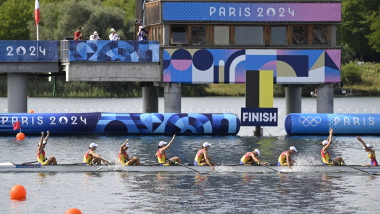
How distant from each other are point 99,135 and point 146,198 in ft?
97.3

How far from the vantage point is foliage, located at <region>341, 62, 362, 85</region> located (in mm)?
143375

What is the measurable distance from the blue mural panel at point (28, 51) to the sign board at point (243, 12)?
896 centimetres

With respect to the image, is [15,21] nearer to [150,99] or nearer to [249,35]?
[150,99]

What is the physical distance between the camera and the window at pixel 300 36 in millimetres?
68688

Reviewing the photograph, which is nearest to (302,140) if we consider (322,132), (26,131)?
(322,132)

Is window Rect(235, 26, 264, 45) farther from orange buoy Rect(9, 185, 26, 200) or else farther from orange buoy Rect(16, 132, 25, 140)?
orange buoy Rect(9, 185, 26, 200)

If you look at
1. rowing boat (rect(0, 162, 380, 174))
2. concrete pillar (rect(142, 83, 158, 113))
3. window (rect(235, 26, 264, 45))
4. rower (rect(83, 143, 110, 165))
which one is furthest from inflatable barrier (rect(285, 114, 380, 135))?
rower (rect(83, 143, 110, 165))

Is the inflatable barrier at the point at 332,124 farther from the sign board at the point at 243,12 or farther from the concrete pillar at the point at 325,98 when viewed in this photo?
the sign board at the point at 243,12

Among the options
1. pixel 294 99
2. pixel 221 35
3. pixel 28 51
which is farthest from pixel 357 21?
pixel 28 51

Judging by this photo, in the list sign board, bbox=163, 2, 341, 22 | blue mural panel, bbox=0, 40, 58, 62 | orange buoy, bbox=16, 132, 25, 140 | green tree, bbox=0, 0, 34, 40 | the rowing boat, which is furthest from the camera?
green tree, bbox=0, 0, 34, 40

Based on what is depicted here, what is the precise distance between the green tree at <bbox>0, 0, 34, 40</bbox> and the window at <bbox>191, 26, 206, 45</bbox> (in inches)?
3309

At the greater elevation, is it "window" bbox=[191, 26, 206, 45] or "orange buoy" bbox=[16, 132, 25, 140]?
"window" bbox=[191, 26, 206, 45]

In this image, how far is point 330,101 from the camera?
7025cm

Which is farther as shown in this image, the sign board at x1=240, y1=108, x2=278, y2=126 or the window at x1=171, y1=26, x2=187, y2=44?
the window at x1=171, y1=26, x2=187, y2=44
